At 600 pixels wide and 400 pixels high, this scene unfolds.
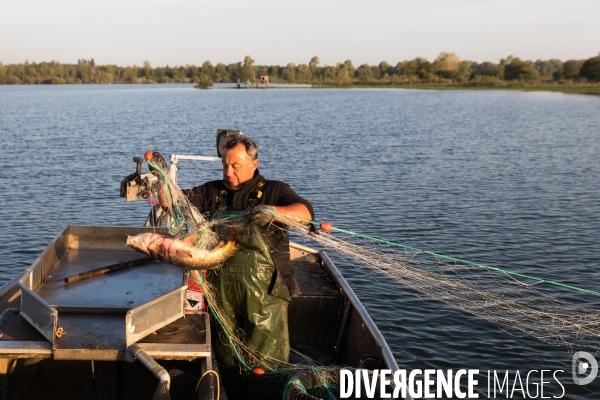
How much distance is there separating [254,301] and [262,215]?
2.56ft

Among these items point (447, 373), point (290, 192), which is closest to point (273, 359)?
point (290, 192)

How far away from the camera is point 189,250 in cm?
470

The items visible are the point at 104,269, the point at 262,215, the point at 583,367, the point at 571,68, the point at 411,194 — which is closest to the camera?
Result: the point at 262,215

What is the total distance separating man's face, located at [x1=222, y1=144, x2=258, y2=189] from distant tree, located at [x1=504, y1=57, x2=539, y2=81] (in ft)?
509

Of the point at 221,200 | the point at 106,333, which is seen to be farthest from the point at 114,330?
the point at 221,200

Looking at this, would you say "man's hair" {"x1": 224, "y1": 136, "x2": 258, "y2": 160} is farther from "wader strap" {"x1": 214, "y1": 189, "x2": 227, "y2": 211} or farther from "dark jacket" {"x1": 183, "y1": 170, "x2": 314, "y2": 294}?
"wader strap" {"x1": 214, "y1": 189, "x2": 227, "y2": 211}

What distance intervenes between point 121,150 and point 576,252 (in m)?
24.3

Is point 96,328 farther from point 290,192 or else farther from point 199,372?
point 290,192

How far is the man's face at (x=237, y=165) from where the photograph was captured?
5.05m

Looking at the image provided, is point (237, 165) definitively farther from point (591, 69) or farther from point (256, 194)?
point (591, 69)

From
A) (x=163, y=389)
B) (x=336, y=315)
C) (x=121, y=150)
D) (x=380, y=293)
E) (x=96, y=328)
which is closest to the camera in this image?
(x=163, y=389)

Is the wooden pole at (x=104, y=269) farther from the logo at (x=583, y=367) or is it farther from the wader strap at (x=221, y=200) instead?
the logo at (x=583, y=367)

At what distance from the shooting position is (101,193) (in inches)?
841

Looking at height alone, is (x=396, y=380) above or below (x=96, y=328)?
below
